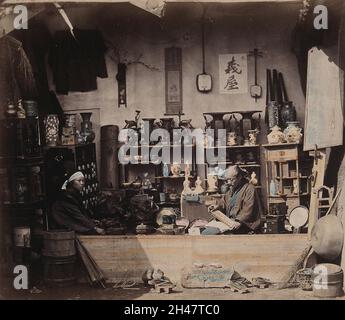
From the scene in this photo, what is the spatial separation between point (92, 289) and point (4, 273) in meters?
1.44

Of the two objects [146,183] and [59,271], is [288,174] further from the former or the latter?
[59,271]

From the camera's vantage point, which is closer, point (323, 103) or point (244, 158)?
point (323, 103)

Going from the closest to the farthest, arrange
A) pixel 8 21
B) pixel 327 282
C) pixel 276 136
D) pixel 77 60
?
pixel 327 282 → pixel 8 21 → pixel 276 136 → pixel 77 60

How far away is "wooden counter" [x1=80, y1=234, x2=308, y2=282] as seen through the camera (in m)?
11.1

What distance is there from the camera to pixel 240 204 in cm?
1191

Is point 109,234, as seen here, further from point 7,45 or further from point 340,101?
point 340,101

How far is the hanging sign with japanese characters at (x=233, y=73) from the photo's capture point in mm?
12781

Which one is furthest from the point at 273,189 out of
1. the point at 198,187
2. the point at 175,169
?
the point at 175,169

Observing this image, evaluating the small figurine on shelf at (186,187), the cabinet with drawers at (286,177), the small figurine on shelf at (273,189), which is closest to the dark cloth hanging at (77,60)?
the small figurine on shelf at (186,187)

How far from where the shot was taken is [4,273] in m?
11.2

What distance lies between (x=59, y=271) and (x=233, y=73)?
482cm

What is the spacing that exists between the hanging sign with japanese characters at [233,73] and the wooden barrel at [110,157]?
7.17ft
